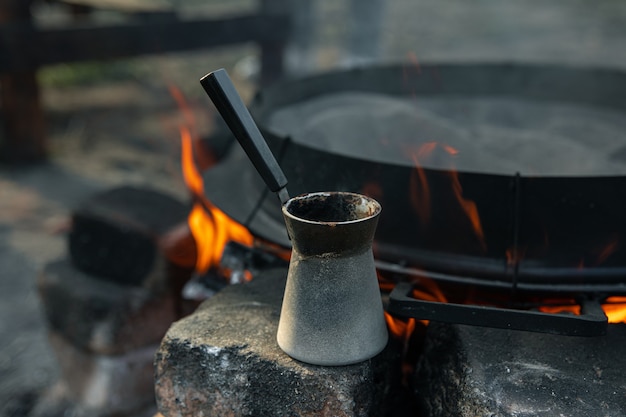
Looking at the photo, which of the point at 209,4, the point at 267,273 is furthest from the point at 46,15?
the point at 267,273

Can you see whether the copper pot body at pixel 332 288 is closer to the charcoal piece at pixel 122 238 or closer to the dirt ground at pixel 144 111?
the charcoal piece at pixel 122 238

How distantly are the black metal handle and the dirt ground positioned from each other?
66.6 inches

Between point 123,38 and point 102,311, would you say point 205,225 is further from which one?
point 123,38

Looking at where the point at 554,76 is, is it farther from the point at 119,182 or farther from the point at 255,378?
the point at 119,182

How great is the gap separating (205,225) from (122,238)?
32cm

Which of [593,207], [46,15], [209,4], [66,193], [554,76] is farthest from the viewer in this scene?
[209,4]

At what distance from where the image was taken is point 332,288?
135 centimetres

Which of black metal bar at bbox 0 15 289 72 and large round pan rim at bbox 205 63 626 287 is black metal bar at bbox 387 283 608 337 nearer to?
large round pan rim at bbox 205 63 626 287

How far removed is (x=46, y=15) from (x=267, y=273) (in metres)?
9.31

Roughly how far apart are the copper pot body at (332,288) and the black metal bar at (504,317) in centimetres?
9

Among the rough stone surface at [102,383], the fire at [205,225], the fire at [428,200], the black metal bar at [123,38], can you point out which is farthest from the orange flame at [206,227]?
the black metal bar at [123,38]

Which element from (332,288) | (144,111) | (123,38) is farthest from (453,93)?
(144,111)

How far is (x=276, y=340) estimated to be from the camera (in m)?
1.49

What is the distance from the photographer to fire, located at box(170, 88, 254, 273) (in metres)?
2.13
